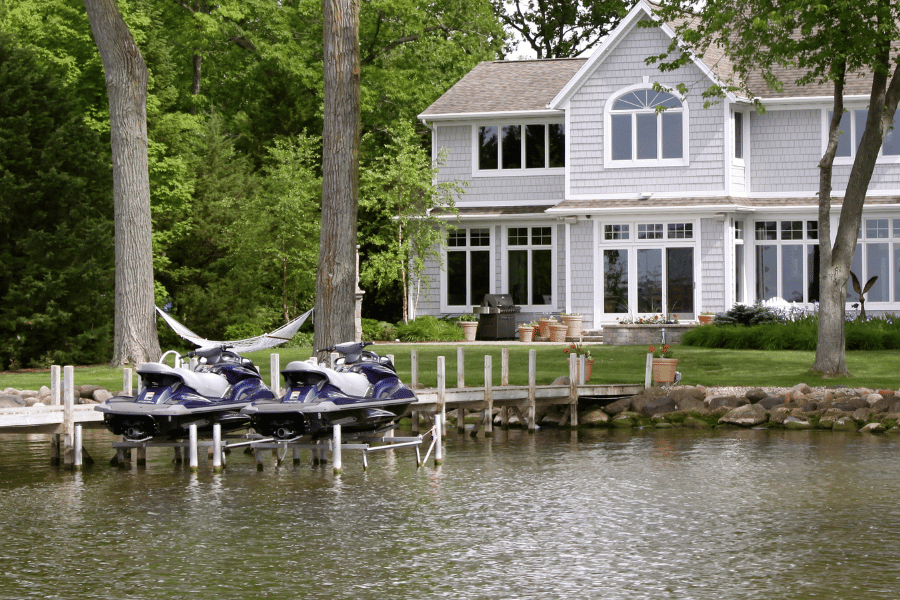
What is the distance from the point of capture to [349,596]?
340 inches

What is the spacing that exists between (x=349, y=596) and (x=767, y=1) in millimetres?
15064

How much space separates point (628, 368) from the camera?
2384 cm

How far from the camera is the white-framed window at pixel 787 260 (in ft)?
99.5

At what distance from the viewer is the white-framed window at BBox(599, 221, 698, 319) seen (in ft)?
98.6

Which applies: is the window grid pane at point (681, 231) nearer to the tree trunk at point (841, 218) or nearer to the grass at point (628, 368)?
the grass at point (628, 368)

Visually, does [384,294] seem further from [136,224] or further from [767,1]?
[767,1]

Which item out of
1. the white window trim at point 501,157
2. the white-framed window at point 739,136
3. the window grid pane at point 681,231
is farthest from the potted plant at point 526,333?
the white-framed window at point 739,136

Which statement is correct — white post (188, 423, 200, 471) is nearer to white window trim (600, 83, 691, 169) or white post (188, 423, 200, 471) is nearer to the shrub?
the shrub

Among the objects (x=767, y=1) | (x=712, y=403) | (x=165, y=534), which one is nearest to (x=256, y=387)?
(x=165, y=534)

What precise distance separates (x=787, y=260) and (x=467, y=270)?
8.21 meters

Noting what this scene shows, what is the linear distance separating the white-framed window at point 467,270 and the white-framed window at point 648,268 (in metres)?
3.39

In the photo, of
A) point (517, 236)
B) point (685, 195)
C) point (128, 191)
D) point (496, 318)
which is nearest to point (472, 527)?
point (128, 191)

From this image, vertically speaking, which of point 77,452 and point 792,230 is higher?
point 792,230

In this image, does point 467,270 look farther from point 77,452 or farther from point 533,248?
point 77,452
